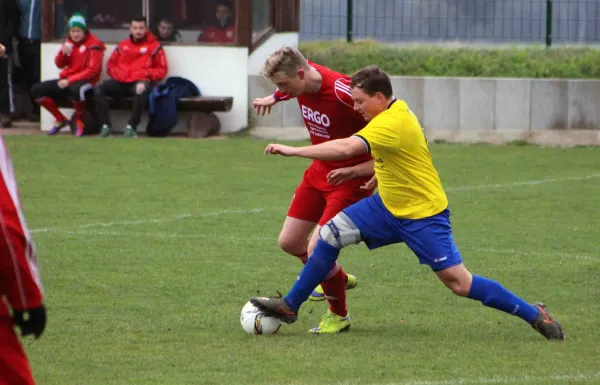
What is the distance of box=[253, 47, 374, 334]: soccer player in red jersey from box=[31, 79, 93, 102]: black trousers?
10162 mm

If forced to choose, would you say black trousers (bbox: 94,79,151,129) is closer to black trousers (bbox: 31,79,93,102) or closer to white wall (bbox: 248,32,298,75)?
black trousers (bbox: 31,79,93,102)

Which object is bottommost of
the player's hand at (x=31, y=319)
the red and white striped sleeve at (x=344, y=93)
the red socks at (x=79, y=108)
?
the red socks at (x=79, y=108)

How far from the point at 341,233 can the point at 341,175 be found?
393mm

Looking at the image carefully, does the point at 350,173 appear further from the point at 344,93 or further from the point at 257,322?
the point at 257,322

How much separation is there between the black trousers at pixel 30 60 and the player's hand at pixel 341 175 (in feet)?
39.1

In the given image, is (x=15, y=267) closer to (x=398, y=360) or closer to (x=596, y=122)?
(x=398, y=360)

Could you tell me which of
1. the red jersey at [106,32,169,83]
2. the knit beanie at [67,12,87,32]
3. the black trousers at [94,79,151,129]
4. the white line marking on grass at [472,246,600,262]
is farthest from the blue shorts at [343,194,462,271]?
the knit beanie at [67,12,87,32]

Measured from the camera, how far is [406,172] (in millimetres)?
6340

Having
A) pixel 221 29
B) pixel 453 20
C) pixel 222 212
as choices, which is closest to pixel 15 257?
pixel 222 212

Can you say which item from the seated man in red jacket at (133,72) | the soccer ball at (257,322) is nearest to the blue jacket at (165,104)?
the seated man in red jacket at (133,72)

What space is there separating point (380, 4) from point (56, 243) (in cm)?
1118

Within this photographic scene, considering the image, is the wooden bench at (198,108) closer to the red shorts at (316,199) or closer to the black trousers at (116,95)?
the black trousers at (116,95)

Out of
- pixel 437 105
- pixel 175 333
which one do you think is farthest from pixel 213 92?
pixel 175 333

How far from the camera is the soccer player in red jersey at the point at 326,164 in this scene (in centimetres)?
673
